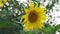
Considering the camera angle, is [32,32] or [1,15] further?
[1,15]

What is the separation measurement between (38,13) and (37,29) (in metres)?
0.05

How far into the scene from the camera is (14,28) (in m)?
0.59

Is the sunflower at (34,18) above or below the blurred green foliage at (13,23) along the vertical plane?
above

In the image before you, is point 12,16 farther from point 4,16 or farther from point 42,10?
point 42,10

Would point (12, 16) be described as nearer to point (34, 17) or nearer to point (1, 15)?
→ point (1, 15)

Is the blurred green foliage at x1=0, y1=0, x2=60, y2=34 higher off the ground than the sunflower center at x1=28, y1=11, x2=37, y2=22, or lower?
lower

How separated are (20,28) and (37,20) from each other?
114 mm

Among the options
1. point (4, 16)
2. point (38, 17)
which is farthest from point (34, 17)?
point (4, 16)

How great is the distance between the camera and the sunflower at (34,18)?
1.64ft

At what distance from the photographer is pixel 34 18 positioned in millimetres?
513

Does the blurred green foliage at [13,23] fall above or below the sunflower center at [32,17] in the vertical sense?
below

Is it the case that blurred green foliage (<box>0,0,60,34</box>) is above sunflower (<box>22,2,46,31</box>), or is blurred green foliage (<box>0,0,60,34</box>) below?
below

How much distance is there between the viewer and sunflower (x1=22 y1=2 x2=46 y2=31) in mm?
500

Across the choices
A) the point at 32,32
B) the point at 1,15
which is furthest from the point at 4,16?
the point at 32,32
